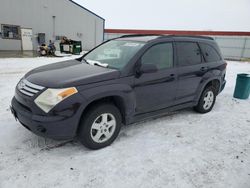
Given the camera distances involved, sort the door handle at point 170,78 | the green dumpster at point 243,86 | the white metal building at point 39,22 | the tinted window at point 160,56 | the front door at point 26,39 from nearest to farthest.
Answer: the tinted window at point 160,56 < the door handle at point 170,78 < the green dumpster at point 243,86 < the white metal building at point 39,22 < the front door at point 26,39

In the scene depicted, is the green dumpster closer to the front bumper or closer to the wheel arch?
the wheel arch

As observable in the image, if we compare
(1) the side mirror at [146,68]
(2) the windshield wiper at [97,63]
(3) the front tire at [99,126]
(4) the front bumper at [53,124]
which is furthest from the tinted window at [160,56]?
(4) the front bumper at [53,124]

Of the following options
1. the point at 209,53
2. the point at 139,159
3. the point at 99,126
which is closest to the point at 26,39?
the point at 209,53

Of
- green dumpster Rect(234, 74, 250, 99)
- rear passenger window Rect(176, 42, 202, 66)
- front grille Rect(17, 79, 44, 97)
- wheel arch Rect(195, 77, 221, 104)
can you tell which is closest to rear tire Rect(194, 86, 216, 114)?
wheel arch Rect(195, 77, 221, 104)

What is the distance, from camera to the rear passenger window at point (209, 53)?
189 inches

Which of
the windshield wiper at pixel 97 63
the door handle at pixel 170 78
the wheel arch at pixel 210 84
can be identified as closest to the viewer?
the windshield wiper at pixel 97 63

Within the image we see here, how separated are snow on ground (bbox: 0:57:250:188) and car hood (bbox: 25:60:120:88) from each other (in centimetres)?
Answer: 101

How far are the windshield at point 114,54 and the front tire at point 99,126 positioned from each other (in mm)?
716

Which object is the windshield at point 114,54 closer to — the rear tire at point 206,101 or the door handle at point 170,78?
the door handle at point 170,78

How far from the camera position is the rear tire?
4887 mm

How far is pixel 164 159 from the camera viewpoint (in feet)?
10.2

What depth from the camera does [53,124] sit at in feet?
9.10

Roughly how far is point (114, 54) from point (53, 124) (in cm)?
170

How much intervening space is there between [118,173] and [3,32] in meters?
19.0
